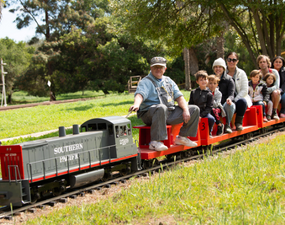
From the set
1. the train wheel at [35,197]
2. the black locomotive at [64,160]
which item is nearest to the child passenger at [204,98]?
the black locomotive at [64,160]

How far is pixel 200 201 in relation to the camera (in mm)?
4020

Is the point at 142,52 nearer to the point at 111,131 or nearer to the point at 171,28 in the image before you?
the point at 171,28

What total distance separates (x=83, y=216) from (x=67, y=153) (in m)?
1.78

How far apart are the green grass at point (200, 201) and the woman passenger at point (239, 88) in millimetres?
3226

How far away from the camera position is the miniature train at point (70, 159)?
4.75 m

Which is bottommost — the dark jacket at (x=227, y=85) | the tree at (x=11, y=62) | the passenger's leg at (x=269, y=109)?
the passenger's leg at (x=269, y=109)

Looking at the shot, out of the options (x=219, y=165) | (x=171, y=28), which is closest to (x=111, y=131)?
(x=219, y=165)

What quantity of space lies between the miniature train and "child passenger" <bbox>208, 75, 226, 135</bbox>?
5.59 ft

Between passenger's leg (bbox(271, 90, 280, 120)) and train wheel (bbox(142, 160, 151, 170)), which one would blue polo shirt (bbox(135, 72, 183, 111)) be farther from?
passenger's leg (bbox(271, 90, 280, 120))

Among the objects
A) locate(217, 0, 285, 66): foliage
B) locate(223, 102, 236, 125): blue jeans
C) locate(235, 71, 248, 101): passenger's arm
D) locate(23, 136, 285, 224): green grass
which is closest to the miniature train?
locate(23, 136, 285, 224): green grass

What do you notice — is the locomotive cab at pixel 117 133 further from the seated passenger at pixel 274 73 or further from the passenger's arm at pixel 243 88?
the seated passenger at pixel 274 73

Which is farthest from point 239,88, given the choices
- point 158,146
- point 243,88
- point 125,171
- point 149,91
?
point 125,171

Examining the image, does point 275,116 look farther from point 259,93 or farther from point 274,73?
point 274,73

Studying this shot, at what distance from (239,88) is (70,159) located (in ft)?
18.8
